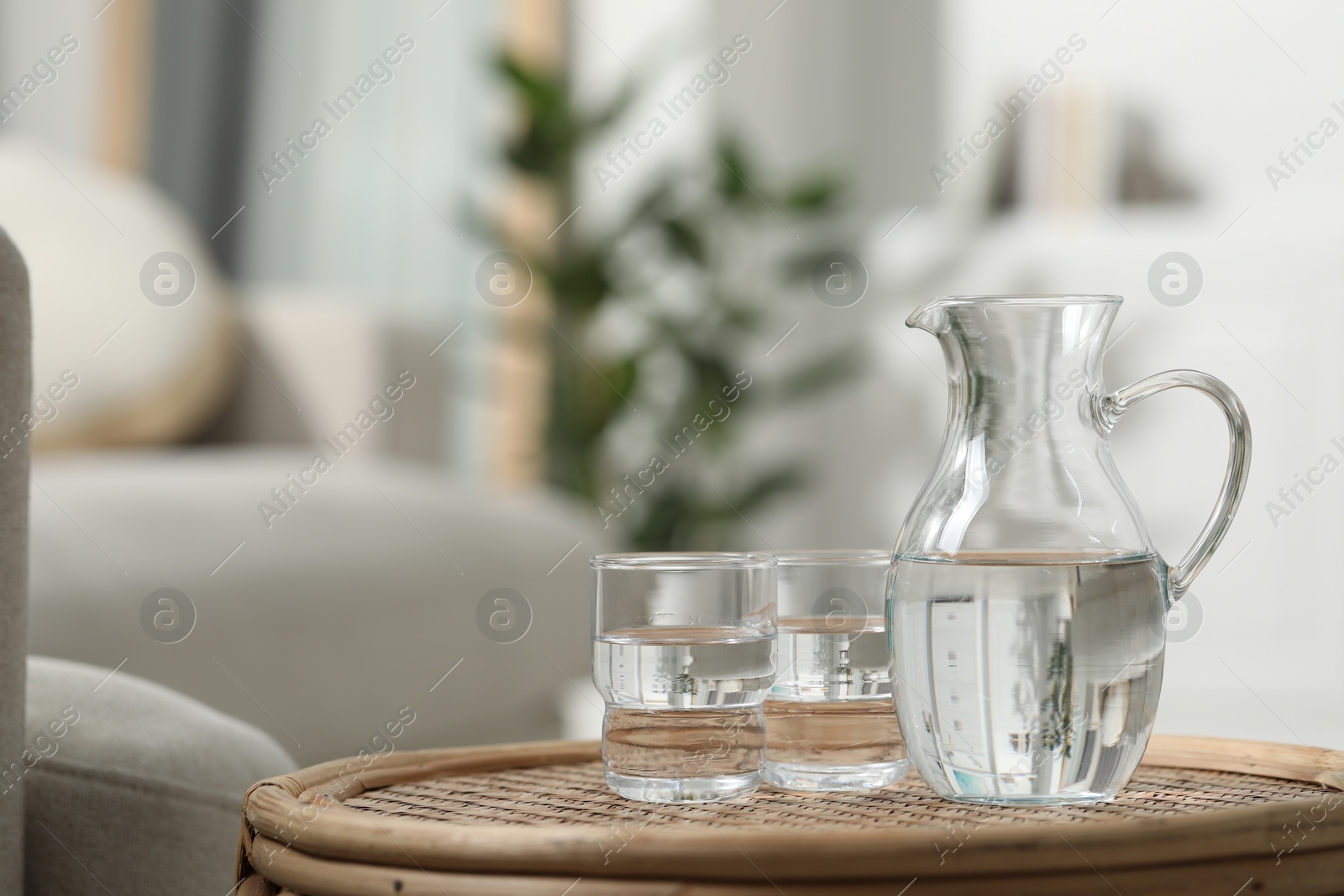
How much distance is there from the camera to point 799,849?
0.43m

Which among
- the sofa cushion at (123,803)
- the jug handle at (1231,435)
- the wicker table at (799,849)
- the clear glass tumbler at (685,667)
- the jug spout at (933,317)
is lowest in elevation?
the sofa cushion at (123,803)

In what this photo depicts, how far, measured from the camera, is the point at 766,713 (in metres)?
0.63

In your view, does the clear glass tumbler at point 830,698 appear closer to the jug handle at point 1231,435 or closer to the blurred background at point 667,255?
the jug handle at point 1231,435

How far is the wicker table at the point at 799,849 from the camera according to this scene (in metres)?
0.43

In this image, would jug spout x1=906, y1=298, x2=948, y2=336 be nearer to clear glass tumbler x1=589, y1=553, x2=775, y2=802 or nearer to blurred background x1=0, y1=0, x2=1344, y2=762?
clear glass tumbler x1=589, y1=553, x2=775, y2=802

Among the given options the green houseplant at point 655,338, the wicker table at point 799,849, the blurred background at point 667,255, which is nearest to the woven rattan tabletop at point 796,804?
the wicker table at point 799,849

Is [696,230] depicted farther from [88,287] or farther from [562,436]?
[88,287]

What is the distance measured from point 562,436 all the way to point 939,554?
2.35 m

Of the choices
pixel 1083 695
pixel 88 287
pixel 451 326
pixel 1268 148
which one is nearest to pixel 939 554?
pixel 1083 695

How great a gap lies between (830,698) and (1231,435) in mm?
210

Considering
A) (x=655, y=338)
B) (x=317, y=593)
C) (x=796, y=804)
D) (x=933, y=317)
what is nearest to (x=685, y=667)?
(x=796, y=804)

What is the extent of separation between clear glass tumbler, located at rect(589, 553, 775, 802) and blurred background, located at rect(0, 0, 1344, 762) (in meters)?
1.03

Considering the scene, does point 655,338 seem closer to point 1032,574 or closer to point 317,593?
point 317,593

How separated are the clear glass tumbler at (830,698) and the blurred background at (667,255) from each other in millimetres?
1003
